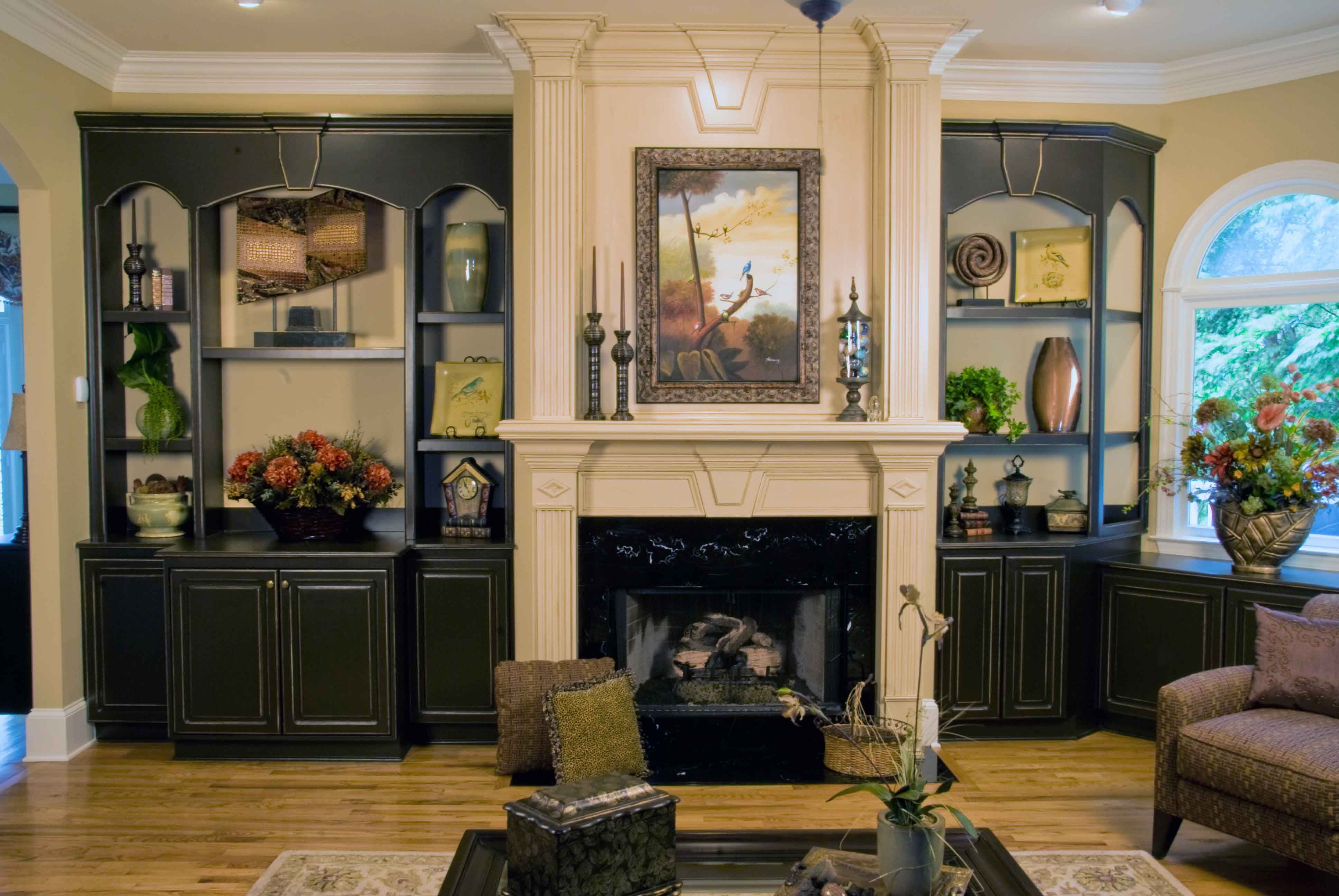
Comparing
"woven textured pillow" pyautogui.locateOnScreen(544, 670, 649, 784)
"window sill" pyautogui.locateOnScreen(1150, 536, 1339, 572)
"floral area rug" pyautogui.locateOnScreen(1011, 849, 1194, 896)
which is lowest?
"floral area rug" pyautogui.locateOnScreen(1011, 849, 1194, 896)

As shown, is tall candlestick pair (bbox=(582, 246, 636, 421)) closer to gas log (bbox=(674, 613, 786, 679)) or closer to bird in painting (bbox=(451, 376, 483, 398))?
bird in painting (bbox=(451, 376, 483, 398))

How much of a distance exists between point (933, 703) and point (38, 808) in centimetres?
339

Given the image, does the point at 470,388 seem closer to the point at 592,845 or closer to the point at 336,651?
the point at 336,651

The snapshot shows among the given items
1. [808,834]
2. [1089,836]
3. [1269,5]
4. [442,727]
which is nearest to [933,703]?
Answer: [1089,836]

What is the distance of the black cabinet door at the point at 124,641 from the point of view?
14.1ft

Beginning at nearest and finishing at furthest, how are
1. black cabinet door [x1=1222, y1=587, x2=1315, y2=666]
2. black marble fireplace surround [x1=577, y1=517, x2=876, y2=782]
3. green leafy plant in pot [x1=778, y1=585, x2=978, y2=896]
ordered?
green leafy plant in pot [x1=778, y1=585, x2=978, y2=896] < black cabinet door [x1=1222, y1=587, x2=1315, y2=666] < black marble fireplace surround [x1=577, y1=517, x2=876, y2=782]

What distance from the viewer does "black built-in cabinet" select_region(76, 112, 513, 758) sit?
413 centimetres

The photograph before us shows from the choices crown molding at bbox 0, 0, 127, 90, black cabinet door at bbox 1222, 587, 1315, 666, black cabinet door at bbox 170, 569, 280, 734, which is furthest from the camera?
black cabinet door at bbox 170, 569, 280, 734

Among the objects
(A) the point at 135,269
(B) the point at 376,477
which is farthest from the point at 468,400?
(A) the point at 135,269

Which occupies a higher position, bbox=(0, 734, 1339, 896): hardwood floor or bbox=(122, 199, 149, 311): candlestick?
bbox=(122, 199, 149, 311): candlestick

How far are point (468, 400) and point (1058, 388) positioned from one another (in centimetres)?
261

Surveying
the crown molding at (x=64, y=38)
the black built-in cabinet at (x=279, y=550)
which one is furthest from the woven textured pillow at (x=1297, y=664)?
the crown molding at (x=64, y=38)

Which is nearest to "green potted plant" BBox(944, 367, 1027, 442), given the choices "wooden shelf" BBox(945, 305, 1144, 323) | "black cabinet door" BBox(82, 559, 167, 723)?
"wooden shelf" BBox(945, 305, 1144, 323)

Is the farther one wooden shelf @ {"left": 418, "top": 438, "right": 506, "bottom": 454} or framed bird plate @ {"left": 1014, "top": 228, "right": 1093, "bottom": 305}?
framed bird plate @ {"left": 1014, "top": 228, "right": 1093, "bottom": 305}
